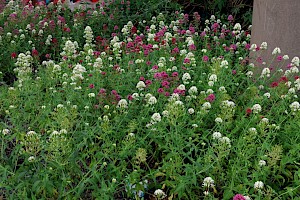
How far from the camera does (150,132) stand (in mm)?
3646

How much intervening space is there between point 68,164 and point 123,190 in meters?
0.40

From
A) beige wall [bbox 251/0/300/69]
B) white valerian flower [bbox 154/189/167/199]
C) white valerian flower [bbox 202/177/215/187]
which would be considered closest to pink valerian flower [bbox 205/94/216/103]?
white valerian flower [bbox 202/177/215/187]

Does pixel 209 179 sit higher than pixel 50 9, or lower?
higher

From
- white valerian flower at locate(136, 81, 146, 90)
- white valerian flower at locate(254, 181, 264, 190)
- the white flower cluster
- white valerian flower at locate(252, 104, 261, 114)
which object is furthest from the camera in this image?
the white flower cluster

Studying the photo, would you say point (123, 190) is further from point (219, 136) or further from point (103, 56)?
point (103, 56)

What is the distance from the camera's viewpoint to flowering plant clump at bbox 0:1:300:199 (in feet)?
10.5

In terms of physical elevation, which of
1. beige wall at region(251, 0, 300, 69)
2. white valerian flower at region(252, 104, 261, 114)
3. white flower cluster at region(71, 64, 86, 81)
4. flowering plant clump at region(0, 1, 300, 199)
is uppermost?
beige wall at region(251, 0, 300, 69)

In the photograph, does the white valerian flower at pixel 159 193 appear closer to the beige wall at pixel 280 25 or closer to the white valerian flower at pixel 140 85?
the white valerian flower at pixel 140 85

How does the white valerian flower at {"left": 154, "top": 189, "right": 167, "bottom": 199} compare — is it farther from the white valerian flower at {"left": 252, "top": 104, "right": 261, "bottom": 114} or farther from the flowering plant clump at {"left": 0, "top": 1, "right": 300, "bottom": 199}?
the white valerian flower at {"left": 252, "top": 104, "right": 261, "bottom": 114}

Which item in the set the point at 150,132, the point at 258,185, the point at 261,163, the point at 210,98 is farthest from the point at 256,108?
the point at 258,185

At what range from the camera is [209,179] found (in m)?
3.09

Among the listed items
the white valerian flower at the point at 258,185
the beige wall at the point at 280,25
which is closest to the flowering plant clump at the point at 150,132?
the white valerian flower at the point at 258,185

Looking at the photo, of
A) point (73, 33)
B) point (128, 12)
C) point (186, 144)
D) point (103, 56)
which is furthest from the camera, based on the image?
point (128, 12)

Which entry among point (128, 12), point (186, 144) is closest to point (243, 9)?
point (128, 12)
